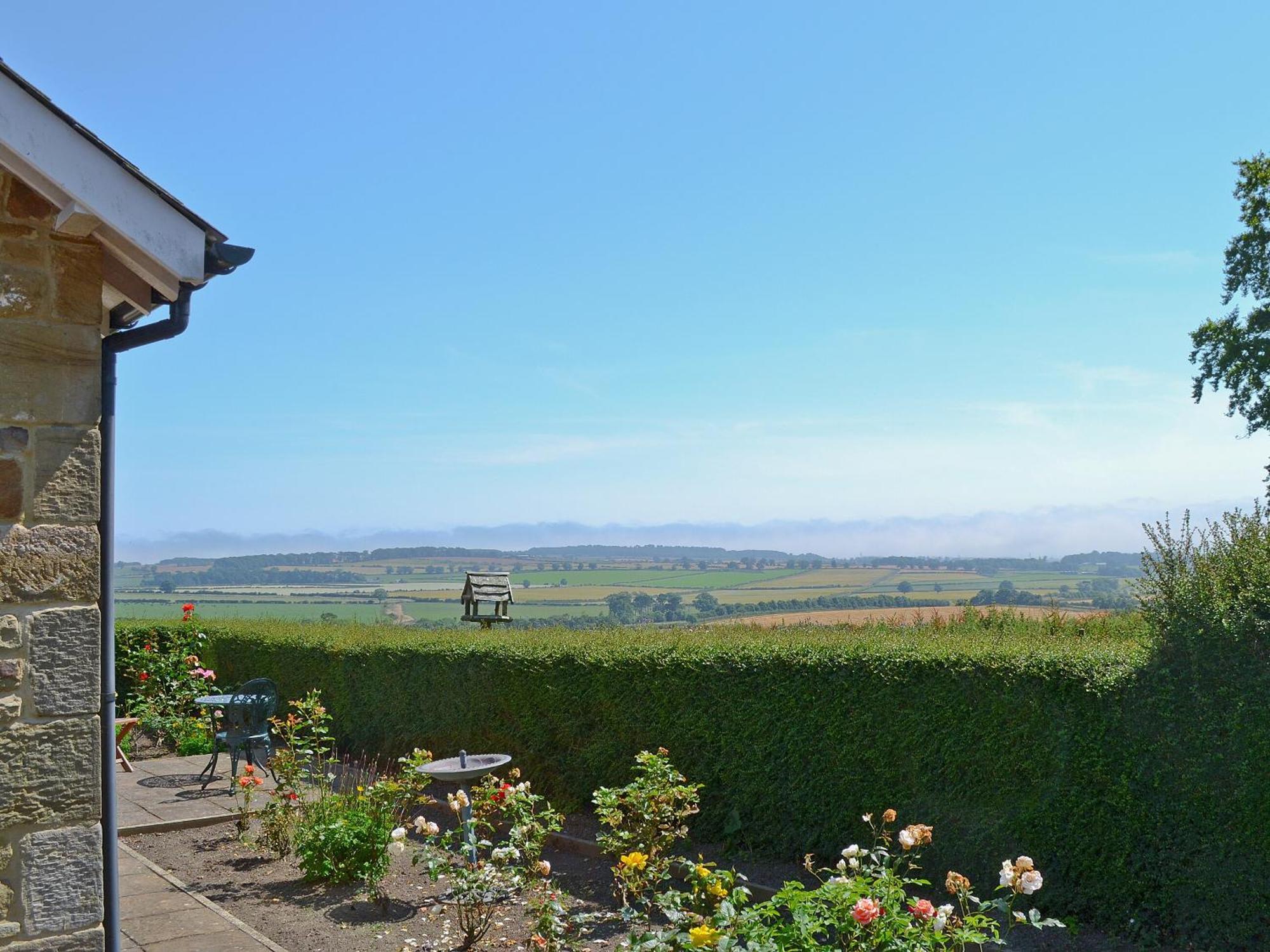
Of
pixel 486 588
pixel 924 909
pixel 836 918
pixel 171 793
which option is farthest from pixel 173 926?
pixel 486 588

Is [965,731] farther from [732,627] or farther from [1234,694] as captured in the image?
[732,627]

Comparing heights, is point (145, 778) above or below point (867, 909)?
below

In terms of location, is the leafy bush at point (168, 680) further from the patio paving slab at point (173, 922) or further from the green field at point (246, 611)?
the patio paving slab at point (173, 922)

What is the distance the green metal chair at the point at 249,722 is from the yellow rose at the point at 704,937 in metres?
6.96

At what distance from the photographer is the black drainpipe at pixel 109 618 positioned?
13.8 ft

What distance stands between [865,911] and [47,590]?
335cm

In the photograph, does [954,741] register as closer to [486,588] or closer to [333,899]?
[333,899]

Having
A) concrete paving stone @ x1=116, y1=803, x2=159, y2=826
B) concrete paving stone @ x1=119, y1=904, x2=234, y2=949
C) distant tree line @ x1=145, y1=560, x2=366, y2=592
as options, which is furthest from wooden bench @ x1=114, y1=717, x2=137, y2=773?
distant tree line @ x1=145, y1=560, x2=366, y2=592

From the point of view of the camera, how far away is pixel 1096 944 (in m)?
6.02

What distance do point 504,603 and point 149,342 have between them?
998 cm

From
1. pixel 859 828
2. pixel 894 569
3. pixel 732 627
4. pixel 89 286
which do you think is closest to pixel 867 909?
pixel 859 828

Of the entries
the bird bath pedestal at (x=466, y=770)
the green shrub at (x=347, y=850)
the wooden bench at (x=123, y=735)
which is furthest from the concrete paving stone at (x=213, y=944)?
the wooden bench at (x=123, y=735)

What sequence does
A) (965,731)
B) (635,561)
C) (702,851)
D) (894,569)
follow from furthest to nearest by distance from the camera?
(635,561) → (894,569) → (702,851) → (965,731)

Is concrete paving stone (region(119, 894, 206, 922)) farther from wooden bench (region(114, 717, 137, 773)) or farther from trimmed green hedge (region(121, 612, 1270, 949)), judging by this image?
wooden bench (region(114, 717, 137, 773))
